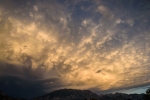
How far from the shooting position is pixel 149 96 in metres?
95.8
